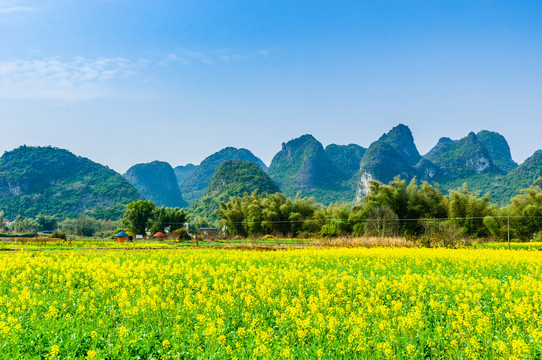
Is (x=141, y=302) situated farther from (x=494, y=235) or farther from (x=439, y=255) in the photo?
(x=494, y=235)

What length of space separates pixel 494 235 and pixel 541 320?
91.0 ft

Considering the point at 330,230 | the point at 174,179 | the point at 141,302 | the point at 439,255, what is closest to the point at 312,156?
the point at 174,179

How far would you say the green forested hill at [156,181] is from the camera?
164 metres

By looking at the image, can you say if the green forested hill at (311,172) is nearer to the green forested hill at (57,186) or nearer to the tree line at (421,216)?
the green forested hill at (57,186)

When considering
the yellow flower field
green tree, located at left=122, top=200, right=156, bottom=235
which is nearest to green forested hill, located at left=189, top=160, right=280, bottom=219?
green tree, located at left=122, top=200, right=156, bottom=235

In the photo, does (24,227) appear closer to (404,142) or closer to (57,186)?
(57,186)

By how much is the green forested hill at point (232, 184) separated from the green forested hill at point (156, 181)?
199 ft

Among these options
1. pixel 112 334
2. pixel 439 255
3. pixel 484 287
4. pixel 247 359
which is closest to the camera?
pixel 247 359

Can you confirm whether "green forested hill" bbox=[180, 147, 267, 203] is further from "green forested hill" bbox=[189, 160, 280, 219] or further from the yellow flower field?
the yellow flower field

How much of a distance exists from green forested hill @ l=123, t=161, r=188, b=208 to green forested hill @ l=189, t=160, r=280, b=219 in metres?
60.7

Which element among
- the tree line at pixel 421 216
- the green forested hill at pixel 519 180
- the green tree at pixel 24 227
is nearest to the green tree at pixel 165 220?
the tree line at pixel 421 216

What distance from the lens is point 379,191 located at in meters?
35.2

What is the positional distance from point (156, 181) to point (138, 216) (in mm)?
123686

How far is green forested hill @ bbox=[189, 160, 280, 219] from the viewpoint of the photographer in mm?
90875
